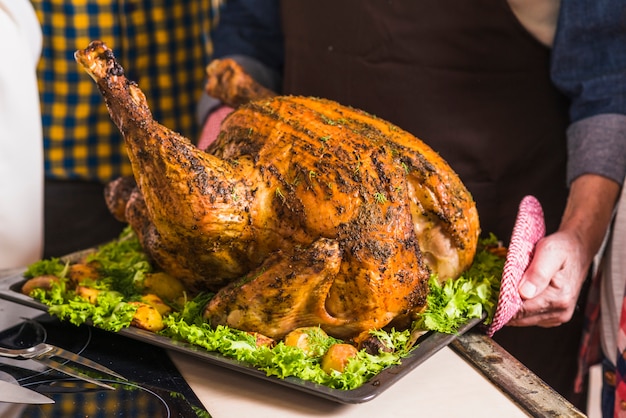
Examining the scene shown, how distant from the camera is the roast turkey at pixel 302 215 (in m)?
1.31

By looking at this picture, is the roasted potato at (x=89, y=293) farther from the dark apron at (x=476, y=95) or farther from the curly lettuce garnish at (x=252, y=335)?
the dark apron at (x=476, y=95)

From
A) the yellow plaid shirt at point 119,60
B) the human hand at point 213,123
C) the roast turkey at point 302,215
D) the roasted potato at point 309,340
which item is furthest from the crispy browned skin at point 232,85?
the yellow plaid shirt at point 119,60

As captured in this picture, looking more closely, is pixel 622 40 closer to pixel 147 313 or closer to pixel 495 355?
pixel 495 355

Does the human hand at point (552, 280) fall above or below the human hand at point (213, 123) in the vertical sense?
below

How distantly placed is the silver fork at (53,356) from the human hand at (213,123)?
2.71 ft

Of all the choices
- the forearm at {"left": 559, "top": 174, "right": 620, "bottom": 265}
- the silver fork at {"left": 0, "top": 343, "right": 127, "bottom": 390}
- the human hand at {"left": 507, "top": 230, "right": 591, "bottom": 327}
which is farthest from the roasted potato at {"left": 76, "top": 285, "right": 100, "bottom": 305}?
the forearm at {"left": 559, "top": 174, "right": 620, "bottom": 265}

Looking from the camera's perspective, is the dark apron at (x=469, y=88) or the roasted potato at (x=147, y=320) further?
the dark apron at (x=469, y=88)

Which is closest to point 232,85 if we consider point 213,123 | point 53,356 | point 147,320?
point 213,123

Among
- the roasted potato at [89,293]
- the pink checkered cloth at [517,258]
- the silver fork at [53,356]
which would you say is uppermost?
the pink checkered cloth at [517,258]

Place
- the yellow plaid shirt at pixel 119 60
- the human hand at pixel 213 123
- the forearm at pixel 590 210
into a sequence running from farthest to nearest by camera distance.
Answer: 1. the yellow plaid shirt at pixel 119 60
2. the human hand at pixel 213 123
3. the forearm at pixel 590 210

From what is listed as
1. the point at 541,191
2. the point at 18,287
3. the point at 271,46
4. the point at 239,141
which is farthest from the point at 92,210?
the point at 541,191

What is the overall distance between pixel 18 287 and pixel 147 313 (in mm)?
347

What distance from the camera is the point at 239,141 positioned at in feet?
4.92

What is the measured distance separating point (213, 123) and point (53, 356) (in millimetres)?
978
